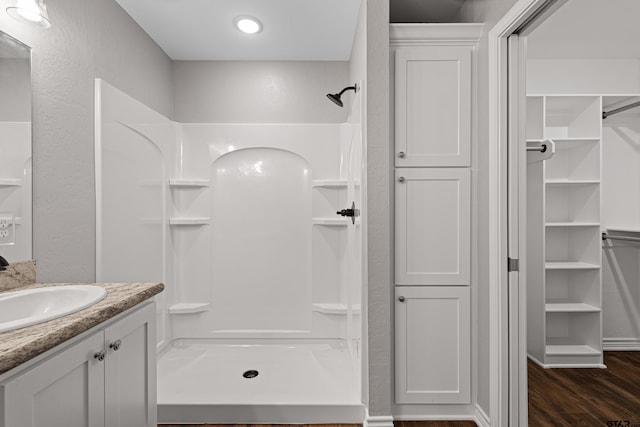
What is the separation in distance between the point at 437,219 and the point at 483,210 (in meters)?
0.24

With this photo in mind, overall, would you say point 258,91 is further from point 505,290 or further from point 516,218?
point 505,290

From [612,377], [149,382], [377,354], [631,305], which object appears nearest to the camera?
[149,382]

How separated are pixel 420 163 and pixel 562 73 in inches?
73.2

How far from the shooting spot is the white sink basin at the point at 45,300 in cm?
119

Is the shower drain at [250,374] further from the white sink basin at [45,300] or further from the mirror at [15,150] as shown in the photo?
the mirror at [15,150]

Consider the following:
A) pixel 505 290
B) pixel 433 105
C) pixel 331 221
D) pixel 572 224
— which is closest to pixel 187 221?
pixel 331 221

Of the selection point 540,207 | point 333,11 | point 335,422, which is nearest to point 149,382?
point 335,422

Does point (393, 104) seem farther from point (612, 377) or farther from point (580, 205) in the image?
point (612, 377)

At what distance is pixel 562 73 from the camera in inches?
116

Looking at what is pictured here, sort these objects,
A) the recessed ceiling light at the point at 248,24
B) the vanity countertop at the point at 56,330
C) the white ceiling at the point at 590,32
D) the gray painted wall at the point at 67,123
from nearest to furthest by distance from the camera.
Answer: the vanity countertop at the point at 56,330
the gray painted wall at the point at 67,123
the white ceiling at the point at 590,32
the recessed ceiling light at the point at 248,24

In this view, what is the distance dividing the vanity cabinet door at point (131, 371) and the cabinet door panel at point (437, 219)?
50.8 inches

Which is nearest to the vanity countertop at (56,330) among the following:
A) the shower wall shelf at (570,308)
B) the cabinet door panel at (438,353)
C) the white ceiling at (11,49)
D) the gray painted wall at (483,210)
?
the white ceiling at (11,49)

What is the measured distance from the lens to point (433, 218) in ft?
6.71

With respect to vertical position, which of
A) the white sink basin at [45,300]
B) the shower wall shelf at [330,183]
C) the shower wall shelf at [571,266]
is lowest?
the shower wall shelf at [571,266]
